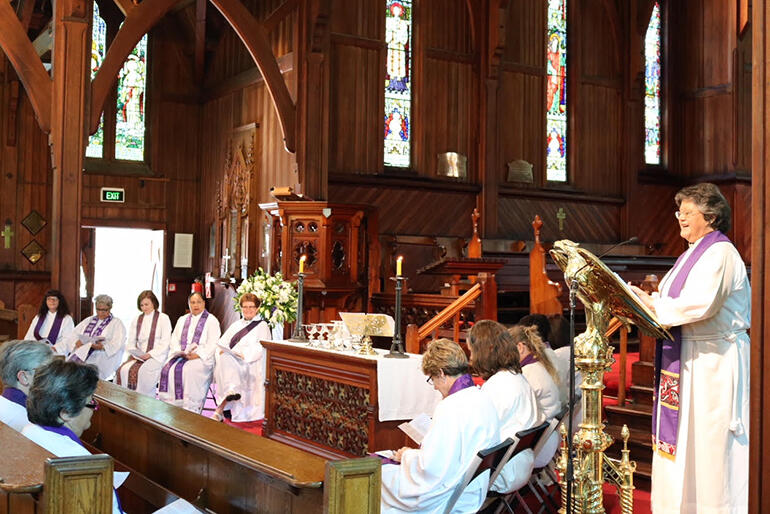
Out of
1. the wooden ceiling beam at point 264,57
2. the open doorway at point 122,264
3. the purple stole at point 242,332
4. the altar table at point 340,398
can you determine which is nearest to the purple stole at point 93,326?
the purple stole at point 242,332

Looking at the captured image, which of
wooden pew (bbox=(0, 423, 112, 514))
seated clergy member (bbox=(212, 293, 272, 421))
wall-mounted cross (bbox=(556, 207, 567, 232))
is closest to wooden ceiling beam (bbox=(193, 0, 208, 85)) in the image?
wall-mounted cross (bbox=(556, 207, 567, 232))

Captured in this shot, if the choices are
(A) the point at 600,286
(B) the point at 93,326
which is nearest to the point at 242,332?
(B) the point at 93,326

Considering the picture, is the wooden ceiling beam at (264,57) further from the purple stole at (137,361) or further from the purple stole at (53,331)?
the purple stole at (53,331)

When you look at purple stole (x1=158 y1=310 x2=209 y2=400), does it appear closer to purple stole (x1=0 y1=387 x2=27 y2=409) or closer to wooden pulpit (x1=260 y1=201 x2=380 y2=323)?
wooden pulpit (x1=260 y1=201 x2=380 y2=323)

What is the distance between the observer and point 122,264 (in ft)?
53.3

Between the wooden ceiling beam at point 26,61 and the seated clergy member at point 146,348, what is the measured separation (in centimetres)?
222

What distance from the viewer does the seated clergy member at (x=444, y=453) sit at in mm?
4102

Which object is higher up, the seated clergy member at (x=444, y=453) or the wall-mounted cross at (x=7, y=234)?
the wall-mounted cross at (x=7, y=234)

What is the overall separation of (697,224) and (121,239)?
1354cm

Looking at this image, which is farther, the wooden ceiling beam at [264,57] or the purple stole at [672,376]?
the wooden ceiling beam at [264,57]

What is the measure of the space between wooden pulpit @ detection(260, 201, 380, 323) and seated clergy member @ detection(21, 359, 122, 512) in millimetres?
7729

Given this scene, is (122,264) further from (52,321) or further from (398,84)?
(52,321)

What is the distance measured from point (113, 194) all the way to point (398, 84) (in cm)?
527

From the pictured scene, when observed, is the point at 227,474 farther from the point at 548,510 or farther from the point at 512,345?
the point at 548,510
